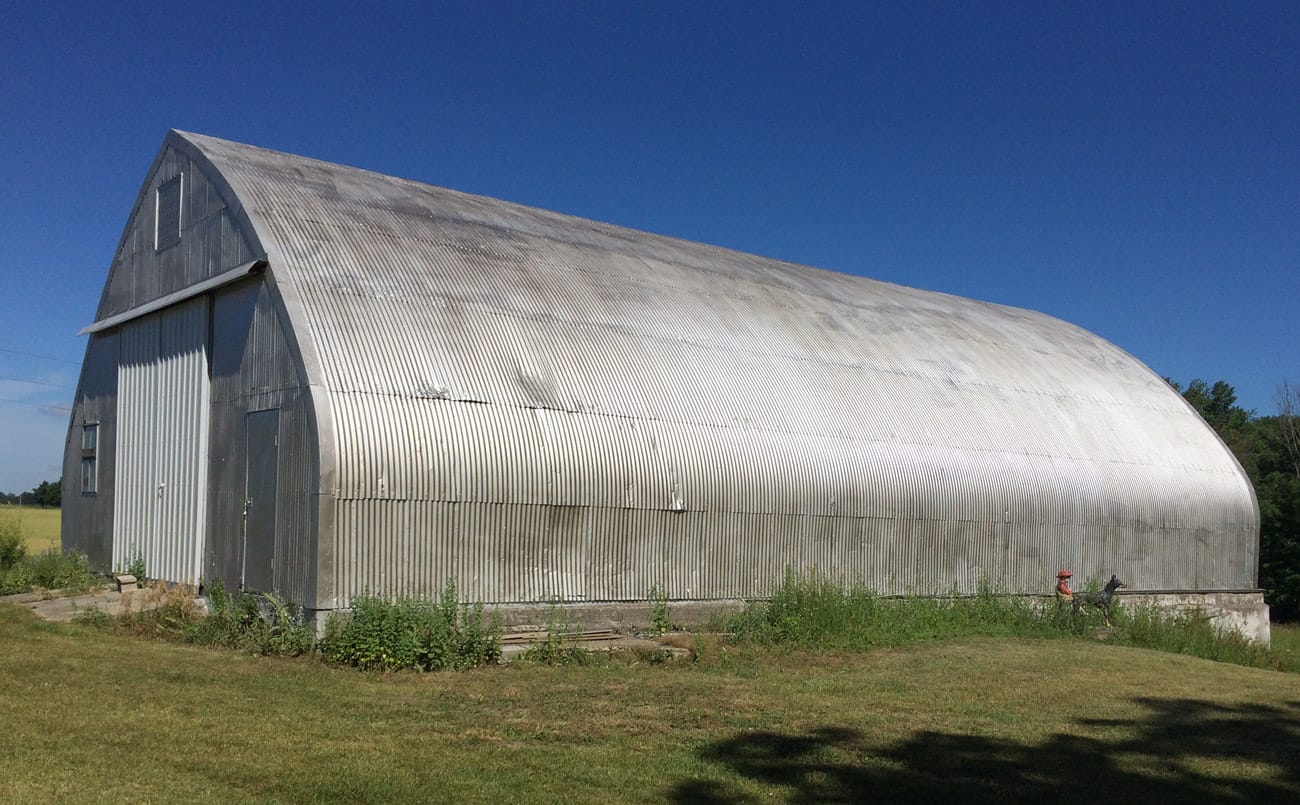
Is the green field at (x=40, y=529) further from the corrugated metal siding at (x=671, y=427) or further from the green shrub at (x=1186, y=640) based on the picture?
the green shrub at (x=1186, y=640)

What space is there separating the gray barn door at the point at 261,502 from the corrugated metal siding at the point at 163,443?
6.59 ft

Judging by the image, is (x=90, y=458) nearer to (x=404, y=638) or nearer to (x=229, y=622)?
(x=229, y=622)

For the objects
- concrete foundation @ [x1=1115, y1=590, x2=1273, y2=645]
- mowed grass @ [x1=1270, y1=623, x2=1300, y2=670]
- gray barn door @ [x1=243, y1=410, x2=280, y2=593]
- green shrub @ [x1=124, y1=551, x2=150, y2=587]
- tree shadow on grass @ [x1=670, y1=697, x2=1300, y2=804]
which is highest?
gray barn door @ [x1=243, y1=410, x2=280, y2=593]

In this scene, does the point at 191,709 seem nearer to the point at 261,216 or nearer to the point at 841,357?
the point at 261,216

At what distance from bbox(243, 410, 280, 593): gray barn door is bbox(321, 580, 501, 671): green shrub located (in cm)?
213

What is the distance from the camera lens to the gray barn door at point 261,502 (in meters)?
17.5

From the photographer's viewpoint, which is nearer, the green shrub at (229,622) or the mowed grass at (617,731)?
the mowed grass at (617,731)

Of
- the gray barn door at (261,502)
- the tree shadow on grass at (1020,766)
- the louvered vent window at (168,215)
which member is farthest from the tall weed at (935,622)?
the louvered vent window at (168,215)

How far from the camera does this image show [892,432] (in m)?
24.2

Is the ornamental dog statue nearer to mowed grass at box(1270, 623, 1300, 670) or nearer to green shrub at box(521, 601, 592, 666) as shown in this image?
mowed grass at box(1270, 623, 1300, 670)

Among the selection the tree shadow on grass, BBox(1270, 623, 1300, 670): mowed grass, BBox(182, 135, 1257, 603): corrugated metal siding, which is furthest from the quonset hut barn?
the tree shadow on grass

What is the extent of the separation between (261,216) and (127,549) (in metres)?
7.45

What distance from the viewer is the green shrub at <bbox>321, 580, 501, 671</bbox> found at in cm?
1526

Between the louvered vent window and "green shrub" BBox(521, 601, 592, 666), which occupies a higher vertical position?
the louvered vent window
